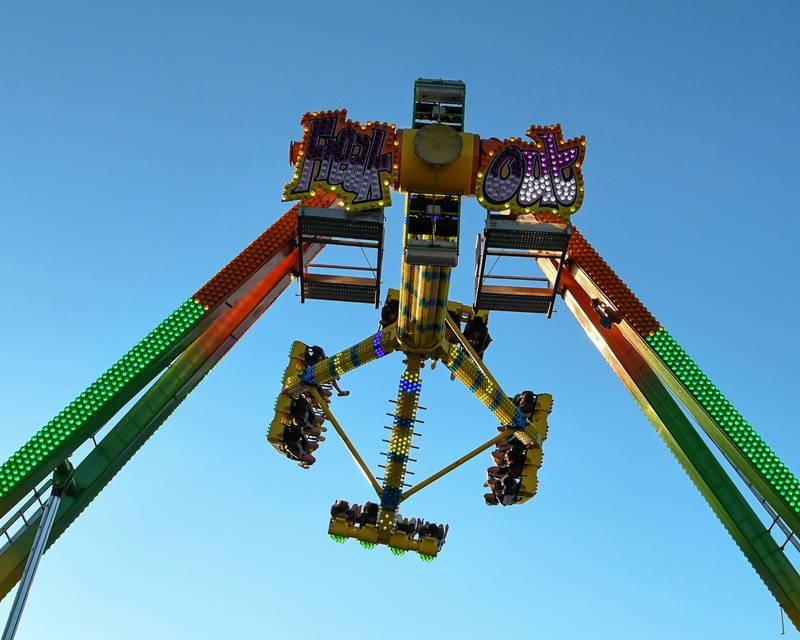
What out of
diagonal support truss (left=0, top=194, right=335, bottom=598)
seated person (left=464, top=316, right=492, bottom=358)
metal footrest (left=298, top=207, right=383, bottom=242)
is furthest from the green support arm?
seated person (left=464, top=316, right=492, bottom=358)

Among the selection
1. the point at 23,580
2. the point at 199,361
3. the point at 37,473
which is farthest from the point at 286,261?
the point at 23,580

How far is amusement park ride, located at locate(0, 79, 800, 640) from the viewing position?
1485cm

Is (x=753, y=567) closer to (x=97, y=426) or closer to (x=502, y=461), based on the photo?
(x=502, y=461)

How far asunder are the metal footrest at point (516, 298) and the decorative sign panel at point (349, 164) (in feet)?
13.7

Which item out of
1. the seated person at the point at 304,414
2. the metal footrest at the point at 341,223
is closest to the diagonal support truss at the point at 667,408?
the metal footrest at the point at 341,223

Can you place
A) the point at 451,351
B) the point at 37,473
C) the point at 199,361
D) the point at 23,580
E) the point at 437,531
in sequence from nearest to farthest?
the point at 23,580 < the point at 37,473 < the point at 199,361 < the point at 451,351 < the point at 437,531

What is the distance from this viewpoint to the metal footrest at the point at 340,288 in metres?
19.1

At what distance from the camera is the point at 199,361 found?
17.5 metres

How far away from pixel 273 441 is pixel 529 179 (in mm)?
8636

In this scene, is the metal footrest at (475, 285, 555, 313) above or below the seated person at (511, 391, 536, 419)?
above

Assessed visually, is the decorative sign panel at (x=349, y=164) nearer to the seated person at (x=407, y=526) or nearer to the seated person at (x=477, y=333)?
the seated person at (x=477, y=333)

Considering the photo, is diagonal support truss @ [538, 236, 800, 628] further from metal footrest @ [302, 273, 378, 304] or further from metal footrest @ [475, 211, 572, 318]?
metal footrest @ [302, 273, 378, 304]

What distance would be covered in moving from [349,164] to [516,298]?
16.8ft

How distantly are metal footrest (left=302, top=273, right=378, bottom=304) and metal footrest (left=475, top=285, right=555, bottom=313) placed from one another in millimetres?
2361
